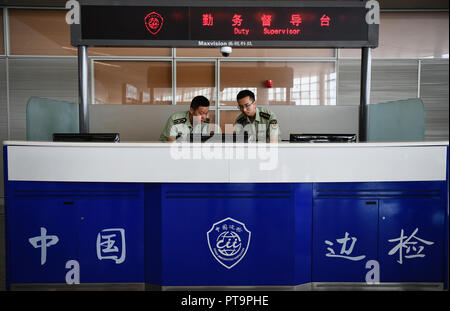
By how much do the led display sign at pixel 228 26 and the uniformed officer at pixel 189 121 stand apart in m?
0.58

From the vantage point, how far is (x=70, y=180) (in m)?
1.82

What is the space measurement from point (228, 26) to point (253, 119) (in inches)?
37.8

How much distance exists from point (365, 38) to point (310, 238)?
168 cm

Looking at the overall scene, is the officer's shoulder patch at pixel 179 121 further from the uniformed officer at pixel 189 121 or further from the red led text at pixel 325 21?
the red led text at pixel 325 21

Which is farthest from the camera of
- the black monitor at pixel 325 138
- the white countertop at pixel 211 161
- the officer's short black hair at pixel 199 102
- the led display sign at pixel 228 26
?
the officer's short black hair at pixel 199 102

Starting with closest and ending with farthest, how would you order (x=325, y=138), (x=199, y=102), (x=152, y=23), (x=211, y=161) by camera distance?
(x=211, y=161), (x=325, y=138), (x=152, y=23), (x=199, y=102)

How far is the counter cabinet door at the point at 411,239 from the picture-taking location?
73.8 inches

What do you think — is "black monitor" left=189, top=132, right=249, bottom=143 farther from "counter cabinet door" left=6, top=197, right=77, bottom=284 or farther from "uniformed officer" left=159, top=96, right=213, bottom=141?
"counter cabinet door" left=6, top=197, right=77, bottom=284

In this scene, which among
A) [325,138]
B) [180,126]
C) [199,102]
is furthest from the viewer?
[180,126]

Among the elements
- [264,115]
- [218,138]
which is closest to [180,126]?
[218,138]

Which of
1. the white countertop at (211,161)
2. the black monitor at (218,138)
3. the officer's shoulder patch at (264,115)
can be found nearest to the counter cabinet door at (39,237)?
the white countertop at (211,161)

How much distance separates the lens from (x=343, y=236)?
6.17 feet

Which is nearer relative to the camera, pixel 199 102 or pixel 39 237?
pixel 39 237

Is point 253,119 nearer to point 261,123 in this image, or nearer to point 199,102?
point 261,123
